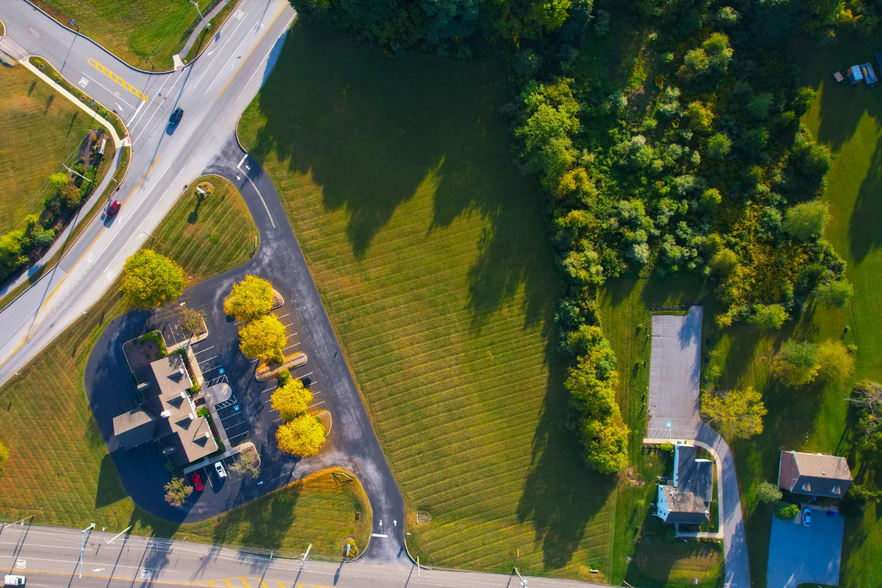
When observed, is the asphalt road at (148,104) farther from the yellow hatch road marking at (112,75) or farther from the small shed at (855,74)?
the small shed at (855,74)

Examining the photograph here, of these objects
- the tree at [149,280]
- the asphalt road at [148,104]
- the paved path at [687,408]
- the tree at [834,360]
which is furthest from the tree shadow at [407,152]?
the tree at [834,360]

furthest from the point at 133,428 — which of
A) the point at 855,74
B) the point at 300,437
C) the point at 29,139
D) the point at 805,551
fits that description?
the point at 855,74

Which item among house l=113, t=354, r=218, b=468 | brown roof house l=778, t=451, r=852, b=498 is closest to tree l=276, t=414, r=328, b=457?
house l=113, t=354, r=218, b=468

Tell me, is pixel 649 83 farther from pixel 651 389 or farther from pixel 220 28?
pixel 220 28

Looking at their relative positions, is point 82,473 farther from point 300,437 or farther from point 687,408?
point 687,408

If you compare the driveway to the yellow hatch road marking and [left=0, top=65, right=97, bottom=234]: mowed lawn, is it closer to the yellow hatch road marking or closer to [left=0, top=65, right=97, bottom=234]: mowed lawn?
the yellow hatch road marking

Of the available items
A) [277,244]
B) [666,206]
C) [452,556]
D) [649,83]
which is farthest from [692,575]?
[277,244]
